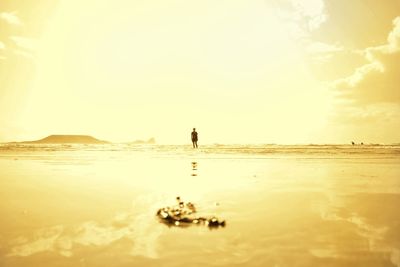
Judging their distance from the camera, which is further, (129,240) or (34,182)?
(34,182)

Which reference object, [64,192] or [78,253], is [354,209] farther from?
[64,192]

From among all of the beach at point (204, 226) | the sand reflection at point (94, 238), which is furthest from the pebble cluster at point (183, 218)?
the sand reflection at point (94, 238)

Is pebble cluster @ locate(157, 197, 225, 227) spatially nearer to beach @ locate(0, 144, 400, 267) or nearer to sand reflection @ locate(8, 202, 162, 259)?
beach @ locate(0, 144, 400, 267)

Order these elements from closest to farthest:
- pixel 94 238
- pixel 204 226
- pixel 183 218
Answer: pixel 94 238 < pixel 204 226 < pixel 183 218

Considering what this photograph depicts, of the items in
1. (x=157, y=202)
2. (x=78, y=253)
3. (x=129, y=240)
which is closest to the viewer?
(x=78, y=253)

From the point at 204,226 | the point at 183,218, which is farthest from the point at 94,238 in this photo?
the point at 204,226

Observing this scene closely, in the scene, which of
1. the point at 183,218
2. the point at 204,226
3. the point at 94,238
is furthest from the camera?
the point at 183,218

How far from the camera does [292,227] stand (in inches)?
236

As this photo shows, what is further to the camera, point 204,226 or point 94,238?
point 204,226

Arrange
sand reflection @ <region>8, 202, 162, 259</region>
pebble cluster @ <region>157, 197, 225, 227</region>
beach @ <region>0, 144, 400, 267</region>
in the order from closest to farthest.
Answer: beach @ <region>0, 144, 400, 267</region>
sand reflection @ <region>8, 202, 162, 259</region>
pebble cluster @ <region>157, 197, 225, 227</region>

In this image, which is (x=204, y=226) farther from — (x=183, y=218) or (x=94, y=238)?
(x=94, y=238)

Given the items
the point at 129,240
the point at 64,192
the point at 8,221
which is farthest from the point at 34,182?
the point at 129,240

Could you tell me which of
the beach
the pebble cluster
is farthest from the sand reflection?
the pebble cluster

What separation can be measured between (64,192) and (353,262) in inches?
309
